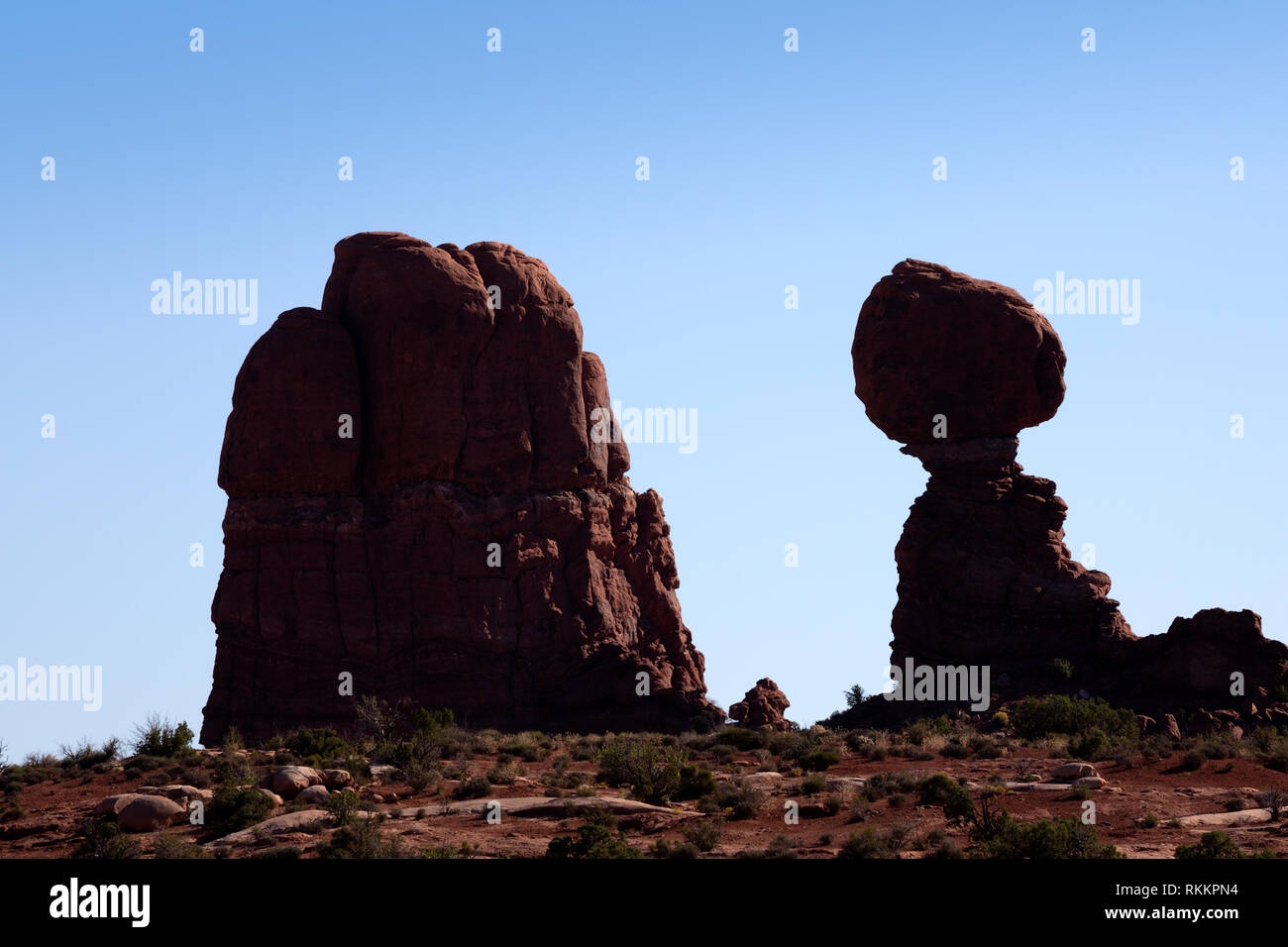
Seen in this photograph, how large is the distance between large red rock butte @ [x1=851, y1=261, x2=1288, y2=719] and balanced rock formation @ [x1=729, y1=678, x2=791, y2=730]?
388 cm

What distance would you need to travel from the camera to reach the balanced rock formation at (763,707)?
46125mm

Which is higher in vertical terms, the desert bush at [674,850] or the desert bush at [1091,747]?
the desert bush at [1091,747]

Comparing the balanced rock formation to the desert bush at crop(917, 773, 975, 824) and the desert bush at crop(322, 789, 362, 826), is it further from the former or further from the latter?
the desert bush at crop(322, 789, 362, 826)

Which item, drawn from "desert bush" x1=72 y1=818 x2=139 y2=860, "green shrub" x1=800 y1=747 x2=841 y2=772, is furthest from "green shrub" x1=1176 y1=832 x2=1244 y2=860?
"desert bush" x1=72 y1=818 x2=139 y2=860

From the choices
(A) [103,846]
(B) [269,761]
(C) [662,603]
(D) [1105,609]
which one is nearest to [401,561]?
(C) [662,603]

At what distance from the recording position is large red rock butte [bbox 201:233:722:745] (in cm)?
4481

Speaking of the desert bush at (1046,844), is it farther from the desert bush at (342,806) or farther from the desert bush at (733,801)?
the desert bush at (342,806)

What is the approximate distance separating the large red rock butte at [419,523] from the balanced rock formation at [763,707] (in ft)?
3.15

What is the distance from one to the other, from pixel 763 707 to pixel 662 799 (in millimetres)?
20117

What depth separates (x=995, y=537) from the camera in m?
45.8

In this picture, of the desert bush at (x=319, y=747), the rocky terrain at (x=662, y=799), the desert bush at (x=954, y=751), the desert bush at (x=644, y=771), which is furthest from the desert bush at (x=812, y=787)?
the desert bush at (x=319, y=747)

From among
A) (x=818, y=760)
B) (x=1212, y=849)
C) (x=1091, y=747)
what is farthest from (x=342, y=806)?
(x=1091, y=747)
